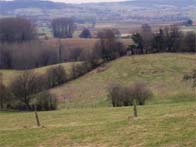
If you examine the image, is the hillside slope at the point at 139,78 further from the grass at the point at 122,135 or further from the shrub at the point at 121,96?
the grass at the point at 122,135

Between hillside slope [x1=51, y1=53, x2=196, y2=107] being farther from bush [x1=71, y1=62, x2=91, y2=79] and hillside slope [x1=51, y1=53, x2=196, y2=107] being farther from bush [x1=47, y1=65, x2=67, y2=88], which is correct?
bush [x1=47, y1=65, x2=67, y2=88]

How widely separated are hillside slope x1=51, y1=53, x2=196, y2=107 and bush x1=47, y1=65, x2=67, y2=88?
1.75 m

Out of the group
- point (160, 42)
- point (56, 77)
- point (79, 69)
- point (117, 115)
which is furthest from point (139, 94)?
point (160, 42)

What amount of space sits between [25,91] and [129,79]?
84.2 ft

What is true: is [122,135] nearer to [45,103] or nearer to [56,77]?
[45,103]

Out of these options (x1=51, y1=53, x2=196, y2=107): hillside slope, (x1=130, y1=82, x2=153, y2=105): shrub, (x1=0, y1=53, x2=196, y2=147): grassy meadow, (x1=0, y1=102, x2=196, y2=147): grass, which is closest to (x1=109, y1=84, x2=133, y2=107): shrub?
(x1=130, y1=82, x2=153, y2=105): shrub

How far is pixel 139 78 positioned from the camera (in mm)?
78188

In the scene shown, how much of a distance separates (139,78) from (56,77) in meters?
14.7

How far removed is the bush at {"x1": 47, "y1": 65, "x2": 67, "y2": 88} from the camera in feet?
260

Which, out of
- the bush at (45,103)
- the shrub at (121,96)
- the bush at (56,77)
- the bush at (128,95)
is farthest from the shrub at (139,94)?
the bush at (56,77)

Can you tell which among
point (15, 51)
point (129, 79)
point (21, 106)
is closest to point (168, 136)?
point (21, 106)

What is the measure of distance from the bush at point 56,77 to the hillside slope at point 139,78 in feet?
5.74

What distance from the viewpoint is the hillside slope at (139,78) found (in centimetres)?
6144

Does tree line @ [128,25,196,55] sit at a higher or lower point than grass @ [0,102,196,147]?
lower
